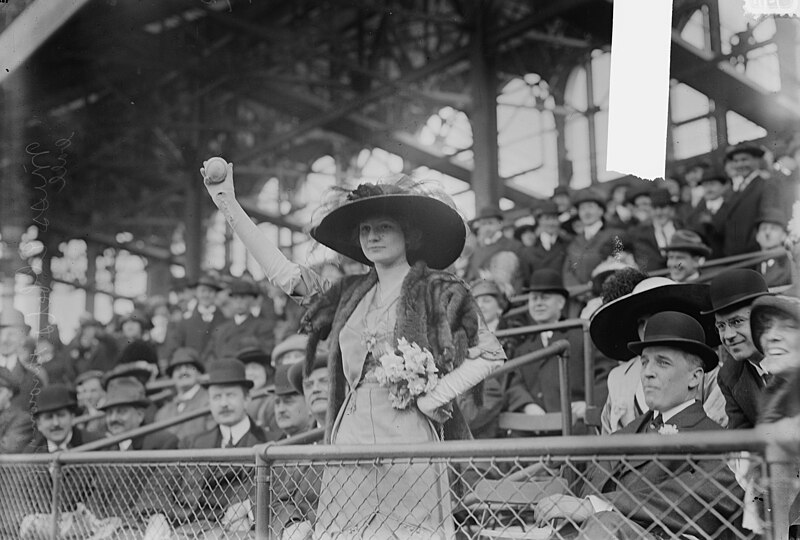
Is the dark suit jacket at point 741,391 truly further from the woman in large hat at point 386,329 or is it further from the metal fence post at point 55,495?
the metal fence post at point 55,495

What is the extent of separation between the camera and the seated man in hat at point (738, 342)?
10.5 ft

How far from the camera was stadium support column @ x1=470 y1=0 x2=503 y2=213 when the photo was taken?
11.7 m

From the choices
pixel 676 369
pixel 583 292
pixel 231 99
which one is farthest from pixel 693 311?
pixel 231 99

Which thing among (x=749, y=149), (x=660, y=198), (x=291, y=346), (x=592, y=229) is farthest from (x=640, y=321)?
(x=660, y=198)

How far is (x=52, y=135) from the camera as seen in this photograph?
6488mm

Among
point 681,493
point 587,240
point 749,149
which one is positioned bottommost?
point 681,493

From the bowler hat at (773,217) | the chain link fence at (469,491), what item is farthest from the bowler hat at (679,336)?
the bowler hat at (773,217)

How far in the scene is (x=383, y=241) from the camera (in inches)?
134

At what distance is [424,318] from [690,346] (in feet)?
3.25

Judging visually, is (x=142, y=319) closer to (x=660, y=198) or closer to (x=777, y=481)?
(x=660, y=198)

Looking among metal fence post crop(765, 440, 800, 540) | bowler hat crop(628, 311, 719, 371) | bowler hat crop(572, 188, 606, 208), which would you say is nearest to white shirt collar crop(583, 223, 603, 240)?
bowler hat crop(572, 188, 606, 208)

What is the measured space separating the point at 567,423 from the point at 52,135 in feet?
14.0

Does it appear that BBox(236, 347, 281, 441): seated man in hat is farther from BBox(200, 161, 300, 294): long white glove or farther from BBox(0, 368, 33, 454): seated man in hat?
BBox(200, 161, 300, 294): long white glove

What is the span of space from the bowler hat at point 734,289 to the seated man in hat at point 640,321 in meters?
0.21
